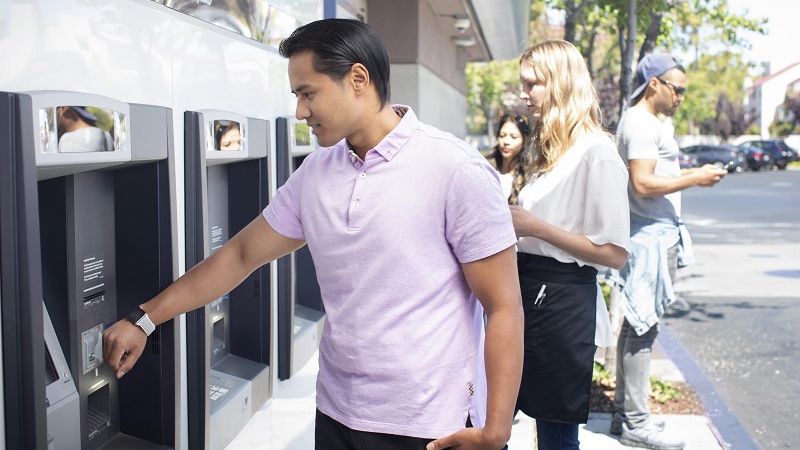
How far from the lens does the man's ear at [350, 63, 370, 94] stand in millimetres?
2041

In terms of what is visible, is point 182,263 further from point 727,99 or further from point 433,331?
point 727,99

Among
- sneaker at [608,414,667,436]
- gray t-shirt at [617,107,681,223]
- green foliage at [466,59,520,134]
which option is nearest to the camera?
gray t-shirt at [617,107,681,223]

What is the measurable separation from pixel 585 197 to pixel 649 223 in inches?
55.5

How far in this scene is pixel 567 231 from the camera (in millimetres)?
3256

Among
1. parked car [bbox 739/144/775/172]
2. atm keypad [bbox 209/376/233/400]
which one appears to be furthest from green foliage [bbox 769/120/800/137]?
atm keypad [bbox 209/376/233/400]

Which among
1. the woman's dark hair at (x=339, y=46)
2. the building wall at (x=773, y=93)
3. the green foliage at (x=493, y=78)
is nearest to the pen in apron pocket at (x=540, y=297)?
the woman's dark hair at (x=339, y=46)

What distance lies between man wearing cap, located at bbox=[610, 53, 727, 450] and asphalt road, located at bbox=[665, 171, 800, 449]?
1.17m


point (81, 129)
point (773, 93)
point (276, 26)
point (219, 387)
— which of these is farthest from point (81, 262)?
point (773, 93)

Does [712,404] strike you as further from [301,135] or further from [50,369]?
[50,369]

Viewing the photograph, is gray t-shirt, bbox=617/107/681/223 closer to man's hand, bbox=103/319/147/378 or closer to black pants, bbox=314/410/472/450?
black pants, bbox=314/410/472/450

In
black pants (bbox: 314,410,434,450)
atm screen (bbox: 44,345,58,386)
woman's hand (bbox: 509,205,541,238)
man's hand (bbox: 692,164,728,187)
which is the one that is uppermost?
man's hand (bbox: 692,164,728,187)

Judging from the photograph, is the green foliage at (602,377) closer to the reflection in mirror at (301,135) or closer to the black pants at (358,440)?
the reflection in mirror at (301,135)

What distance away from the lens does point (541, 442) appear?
137 inches

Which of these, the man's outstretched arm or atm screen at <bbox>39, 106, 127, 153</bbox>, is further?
the man's outstretched arm
